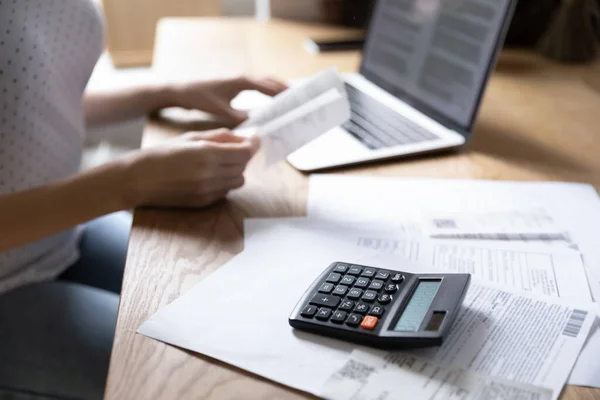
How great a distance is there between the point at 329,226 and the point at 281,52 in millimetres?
625

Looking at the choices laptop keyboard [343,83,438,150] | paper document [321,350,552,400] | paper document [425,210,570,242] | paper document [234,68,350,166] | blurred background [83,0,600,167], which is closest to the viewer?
paper document [321,350,552,400]

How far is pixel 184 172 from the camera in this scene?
686 millimetres

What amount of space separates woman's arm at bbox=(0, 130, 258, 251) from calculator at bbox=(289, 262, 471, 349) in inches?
8.4

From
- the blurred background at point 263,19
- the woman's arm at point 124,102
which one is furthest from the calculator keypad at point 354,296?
the blurred background at point 263,19

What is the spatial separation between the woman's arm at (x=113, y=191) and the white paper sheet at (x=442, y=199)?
5.3 inches

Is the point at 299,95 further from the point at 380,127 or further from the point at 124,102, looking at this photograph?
the point at 124,102

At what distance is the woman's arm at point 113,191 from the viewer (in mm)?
681

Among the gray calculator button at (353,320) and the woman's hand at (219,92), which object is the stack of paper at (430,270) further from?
the woman's hand at (219,92)

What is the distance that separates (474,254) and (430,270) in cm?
7

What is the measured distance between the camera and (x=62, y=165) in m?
0.84

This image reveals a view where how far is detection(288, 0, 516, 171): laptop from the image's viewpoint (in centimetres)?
82

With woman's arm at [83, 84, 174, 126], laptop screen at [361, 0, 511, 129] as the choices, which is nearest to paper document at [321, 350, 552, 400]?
laptop screen at [361, 0, 511, 129]

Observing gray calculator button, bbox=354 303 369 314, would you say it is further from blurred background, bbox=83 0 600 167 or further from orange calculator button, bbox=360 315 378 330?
blurred background, bbox=83 0 600 167

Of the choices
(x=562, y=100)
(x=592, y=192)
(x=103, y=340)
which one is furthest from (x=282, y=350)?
(x=562, y=100)
